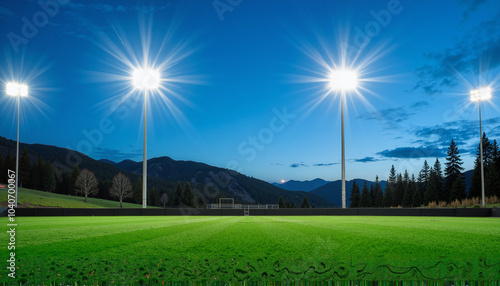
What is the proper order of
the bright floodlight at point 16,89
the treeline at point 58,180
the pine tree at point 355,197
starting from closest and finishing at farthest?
1. the bright floodlight at point 16,89
2. the treeline at point 58,180
3. the pine tree at point 355,197

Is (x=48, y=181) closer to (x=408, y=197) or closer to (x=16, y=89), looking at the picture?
(x=16, y=89)

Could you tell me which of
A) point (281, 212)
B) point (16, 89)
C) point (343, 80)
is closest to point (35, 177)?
point (16, 89)

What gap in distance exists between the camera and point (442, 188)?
92125 millimetres

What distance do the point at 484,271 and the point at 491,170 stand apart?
256ft

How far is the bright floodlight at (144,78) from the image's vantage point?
3881 cm

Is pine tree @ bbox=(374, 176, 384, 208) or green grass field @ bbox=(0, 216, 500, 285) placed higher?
green grass field @ bbox=(0, 216, 500, 285)

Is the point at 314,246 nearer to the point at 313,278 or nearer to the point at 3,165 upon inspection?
the point at 313,278

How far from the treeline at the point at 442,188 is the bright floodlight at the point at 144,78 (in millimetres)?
42382

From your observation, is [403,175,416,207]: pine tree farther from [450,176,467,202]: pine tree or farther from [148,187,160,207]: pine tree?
[148,187,160,207]: pine tree

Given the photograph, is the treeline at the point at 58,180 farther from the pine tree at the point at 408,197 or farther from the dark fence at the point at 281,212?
the dark fence at the point at 281,212

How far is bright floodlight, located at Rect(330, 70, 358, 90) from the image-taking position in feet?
129

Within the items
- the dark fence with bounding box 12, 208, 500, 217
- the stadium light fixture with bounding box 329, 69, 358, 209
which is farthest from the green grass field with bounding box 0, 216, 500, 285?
the stadium light fixture with bounding box 329, 69, 358, 209

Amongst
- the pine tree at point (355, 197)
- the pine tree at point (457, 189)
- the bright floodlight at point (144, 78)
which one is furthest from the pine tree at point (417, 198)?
the bright floodlight at point (144, 78)

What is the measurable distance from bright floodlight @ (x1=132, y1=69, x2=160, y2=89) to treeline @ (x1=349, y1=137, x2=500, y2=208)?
42.4 metres
